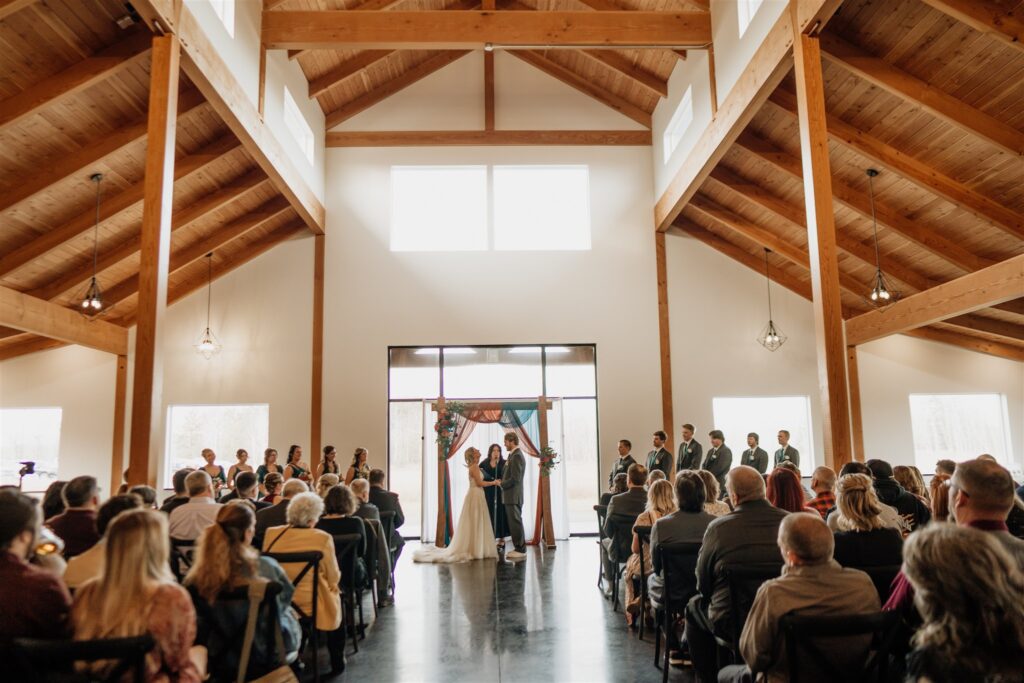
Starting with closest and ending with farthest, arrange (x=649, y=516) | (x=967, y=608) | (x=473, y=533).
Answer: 1. (x=967, y=608)
2. (x=649, y=516)
3. (x=473, y=533)

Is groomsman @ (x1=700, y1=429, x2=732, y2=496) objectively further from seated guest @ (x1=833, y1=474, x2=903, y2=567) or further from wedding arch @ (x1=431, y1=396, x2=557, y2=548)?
seated guest @ (x1=833, y1=474, x2=903, y2=567)

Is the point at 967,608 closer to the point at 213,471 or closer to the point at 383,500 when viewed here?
the point at 383,500

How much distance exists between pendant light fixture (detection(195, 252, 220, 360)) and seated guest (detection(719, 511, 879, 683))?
31.2 ft

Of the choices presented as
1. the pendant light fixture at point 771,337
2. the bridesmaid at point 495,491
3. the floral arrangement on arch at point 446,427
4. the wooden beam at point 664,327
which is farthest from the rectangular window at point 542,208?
the bridesmaid at point 495,491

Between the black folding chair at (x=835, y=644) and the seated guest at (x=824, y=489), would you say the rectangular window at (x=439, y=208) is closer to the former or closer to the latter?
the seated guest at (x=824, y=489)

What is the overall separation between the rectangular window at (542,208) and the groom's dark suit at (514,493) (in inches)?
152

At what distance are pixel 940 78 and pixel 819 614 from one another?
18.9 feet

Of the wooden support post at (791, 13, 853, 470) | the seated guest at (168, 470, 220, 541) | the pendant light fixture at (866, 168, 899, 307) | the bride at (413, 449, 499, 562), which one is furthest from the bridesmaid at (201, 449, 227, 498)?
the pendant light fixture at (866, 168, 899, 307)

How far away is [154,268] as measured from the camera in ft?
17.6

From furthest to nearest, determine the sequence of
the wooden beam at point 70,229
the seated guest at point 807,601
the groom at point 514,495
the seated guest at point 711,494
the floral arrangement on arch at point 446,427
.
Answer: the floral arrangement on arch at point 446,427 → the groom at point 514,495 → the wooden beam at point 70,229 → the seated guest at point 711,494 → the seated guest at point 807,601

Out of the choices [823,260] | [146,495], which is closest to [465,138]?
[823,260]

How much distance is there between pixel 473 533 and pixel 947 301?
216 inches

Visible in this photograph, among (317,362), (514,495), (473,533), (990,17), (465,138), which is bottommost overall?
(473,533)

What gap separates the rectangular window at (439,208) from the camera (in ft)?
36.2
